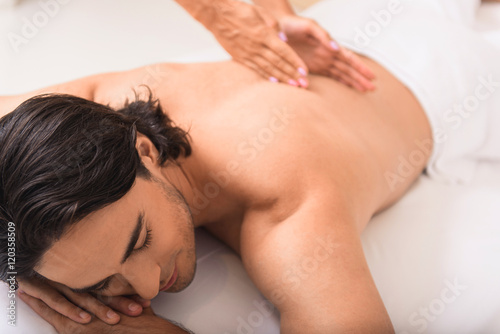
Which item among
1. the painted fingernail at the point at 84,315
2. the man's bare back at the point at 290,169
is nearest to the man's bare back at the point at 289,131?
the man's bare back at the point at 290,169

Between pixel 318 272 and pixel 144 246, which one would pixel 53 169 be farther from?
pixel 318 272

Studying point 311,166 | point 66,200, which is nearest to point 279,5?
point 311,166

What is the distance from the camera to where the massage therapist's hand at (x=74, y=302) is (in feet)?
3.17

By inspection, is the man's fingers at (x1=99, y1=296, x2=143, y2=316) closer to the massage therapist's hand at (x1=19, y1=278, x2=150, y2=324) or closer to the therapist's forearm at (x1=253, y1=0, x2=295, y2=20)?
the massage therapist's hand at (x1=19, y1=278, x2=150, y2=324)

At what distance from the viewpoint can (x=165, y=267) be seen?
1002 millimetres

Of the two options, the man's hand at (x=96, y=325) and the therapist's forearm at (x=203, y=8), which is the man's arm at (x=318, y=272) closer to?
the man's hand at (x=96, y=325)

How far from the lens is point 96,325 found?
980 mm

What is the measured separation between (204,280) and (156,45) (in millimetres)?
1043

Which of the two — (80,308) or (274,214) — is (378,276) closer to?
(274,214)

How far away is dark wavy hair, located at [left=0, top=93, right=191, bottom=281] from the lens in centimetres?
79

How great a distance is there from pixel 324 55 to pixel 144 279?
78 centimetres

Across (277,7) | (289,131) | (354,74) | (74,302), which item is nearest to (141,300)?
(74,302)

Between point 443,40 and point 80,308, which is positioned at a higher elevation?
point 443,40

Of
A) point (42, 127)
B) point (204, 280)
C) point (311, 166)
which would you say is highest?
point (42, 127)
